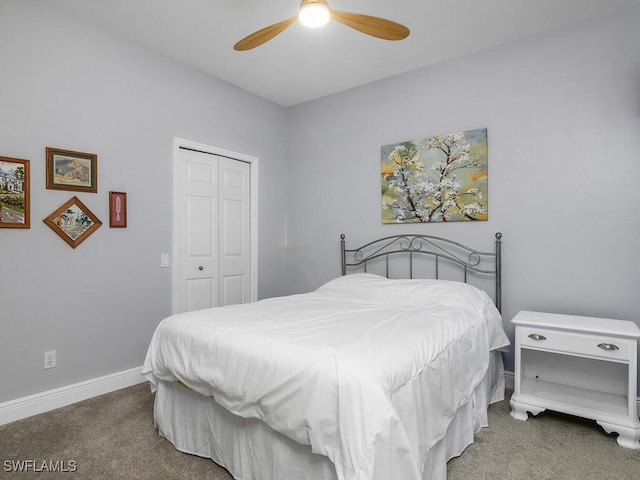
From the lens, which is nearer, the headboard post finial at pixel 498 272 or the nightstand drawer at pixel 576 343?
the nightstand drawer at pixel 576 343

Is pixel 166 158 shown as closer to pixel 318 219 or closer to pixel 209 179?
pixel 209 179

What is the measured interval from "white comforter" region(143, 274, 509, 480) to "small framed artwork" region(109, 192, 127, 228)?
48.2 inches

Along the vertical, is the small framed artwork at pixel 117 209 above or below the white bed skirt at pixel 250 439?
above

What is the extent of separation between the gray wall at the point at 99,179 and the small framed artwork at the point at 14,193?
0.17ft

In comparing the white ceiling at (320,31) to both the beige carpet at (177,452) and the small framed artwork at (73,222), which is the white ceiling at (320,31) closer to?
the small framed artwork at (73,222)

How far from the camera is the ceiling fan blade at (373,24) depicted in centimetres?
200

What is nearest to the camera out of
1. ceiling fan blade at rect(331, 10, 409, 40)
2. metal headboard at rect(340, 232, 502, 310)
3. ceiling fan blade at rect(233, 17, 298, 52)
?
ceiling fan blade at rect(331, 10, 409, 40)

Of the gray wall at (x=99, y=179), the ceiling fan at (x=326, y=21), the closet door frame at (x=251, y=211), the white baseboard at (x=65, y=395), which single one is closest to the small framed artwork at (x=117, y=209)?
the gray wall at (x=99, y=179)

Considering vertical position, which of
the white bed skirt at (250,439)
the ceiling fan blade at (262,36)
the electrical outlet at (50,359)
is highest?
the ceiling fan blade at (262,36)

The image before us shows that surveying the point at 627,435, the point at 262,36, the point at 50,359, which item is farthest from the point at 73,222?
the point at 627,435

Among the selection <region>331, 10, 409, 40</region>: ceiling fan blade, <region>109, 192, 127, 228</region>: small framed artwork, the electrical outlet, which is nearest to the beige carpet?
the electrical outlet

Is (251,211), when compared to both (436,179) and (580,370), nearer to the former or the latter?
(436,179)

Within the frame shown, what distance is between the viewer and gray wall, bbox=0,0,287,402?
2451 millimetres

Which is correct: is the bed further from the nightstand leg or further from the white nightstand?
the nightstand leg
